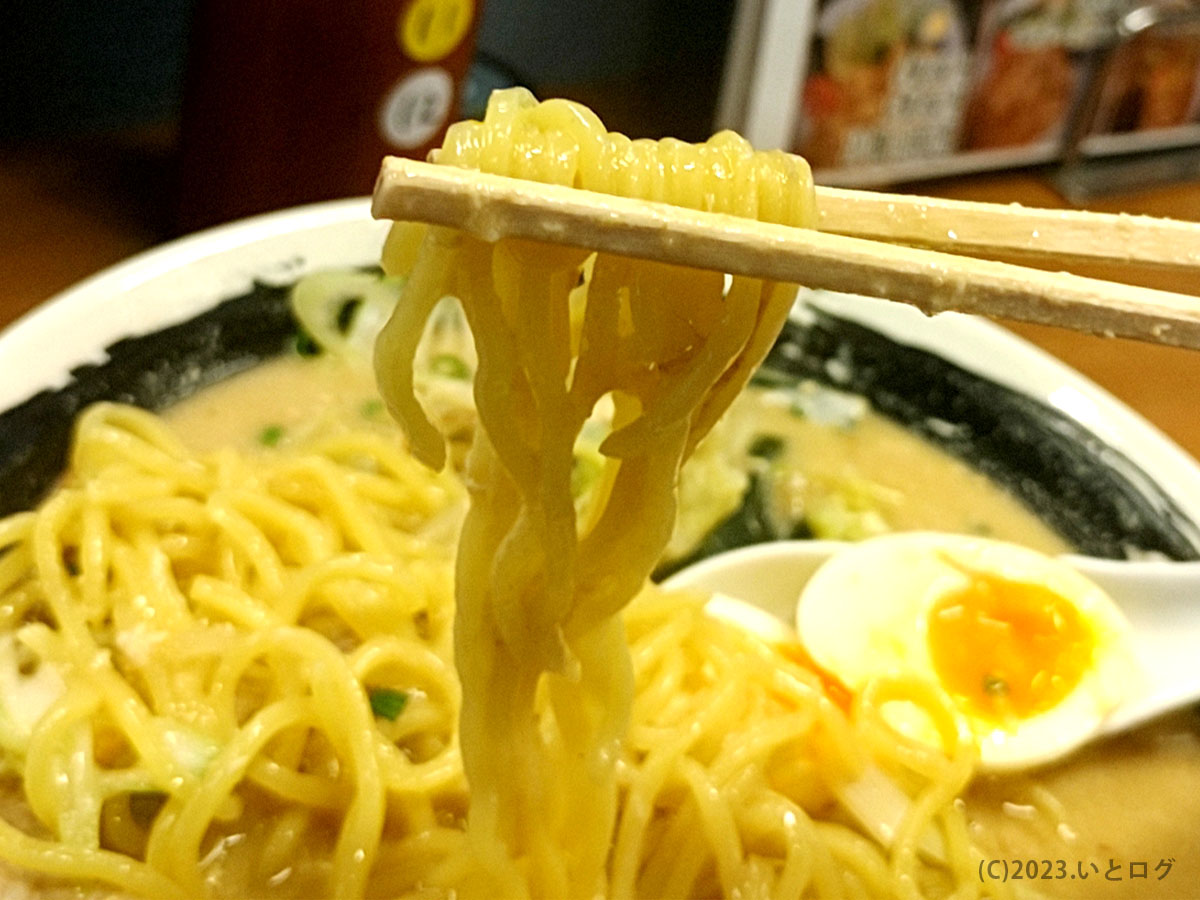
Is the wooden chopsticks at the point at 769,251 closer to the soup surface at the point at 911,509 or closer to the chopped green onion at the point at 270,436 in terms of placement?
the soup surface at the point at 911,509

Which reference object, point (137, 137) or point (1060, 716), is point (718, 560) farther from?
point (137, 137)

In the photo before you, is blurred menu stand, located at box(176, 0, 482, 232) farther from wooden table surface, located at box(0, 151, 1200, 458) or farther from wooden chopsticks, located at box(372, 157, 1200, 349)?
wooden chopsticks, located at box(372, 157, 1200, 349)

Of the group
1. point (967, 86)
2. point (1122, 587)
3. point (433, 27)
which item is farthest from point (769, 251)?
point (967, 86)

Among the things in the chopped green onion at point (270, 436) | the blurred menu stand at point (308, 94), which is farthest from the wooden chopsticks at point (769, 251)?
the blurred menu stand at point (308, 94)

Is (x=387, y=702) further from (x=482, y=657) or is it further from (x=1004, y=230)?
(x=1004, y=230)

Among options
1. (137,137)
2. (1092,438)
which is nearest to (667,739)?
(1092,438)

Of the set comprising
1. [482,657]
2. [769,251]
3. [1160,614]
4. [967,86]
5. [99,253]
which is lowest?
[99,253]
